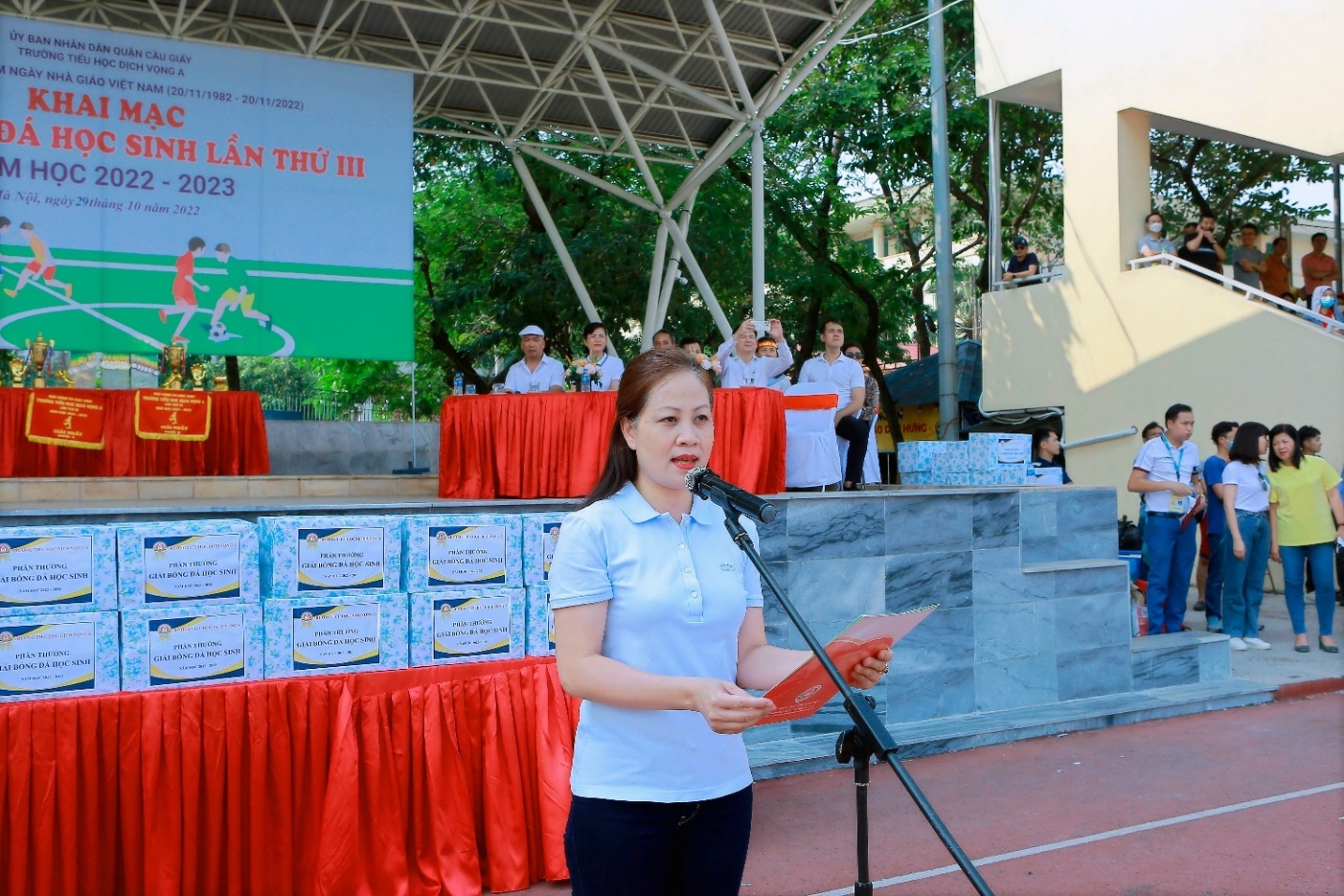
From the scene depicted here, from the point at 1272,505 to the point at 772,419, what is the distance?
4.75 metres

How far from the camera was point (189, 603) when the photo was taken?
4.95 m

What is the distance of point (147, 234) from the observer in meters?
12.4

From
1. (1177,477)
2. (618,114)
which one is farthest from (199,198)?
(1177,477)

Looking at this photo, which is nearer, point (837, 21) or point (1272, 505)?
point (1272, 505)

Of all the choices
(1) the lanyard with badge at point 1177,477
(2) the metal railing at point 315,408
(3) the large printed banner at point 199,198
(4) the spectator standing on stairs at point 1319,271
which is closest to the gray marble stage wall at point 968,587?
(1) the lanyard with badge at point 1177,477

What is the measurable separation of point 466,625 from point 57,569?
1810mm

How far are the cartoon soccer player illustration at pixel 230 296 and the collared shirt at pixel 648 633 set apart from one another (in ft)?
37.9

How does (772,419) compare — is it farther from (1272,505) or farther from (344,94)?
(344,94)

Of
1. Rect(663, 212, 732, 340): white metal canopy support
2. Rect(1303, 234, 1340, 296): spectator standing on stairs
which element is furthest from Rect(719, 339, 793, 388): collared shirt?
Rect(1303, 234, 1340, 296): spectator standing on stairs

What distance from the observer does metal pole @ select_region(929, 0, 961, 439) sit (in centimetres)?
1557

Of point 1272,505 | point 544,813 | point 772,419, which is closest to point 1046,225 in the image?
point 1272,505

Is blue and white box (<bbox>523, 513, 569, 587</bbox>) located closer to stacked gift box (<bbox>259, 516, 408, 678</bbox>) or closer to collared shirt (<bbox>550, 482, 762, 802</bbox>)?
stacked gift box (<bbox>259, 516, 408, 678</bbox>)

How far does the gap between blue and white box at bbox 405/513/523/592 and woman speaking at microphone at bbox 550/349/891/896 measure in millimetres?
3309

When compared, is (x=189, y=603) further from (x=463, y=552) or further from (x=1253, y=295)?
(x=1253, y=295)
